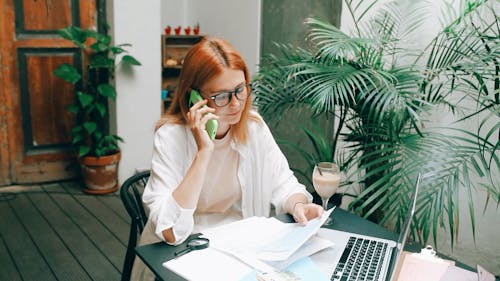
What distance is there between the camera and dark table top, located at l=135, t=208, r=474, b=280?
1183mm

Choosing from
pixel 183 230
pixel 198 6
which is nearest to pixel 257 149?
pixel 183 230

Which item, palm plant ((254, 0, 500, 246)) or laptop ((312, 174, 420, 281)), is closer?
laptop ((312, 174, 420, 281))

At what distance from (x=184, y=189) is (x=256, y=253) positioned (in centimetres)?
32

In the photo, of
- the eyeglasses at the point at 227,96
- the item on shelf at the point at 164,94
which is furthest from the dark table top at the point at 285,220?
the item on shelf at the point at 164,94

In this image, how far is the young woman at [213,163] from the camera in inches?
56.3

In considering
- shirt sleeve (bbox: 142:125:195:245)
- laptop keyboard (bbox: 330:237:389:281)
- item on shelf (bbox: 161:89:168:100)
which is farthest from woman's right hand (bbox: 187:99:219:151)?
item on shelf (bbox: 161:89:168:100)

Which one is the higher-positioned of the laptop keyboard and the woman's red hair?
the woman's red hair

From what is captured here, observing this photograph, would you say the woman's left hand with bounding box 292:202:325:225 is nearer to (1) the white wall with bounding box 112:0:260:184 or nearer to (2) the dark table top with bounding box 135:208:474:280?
(2) the dark table top with bounding box 135:208:474:280

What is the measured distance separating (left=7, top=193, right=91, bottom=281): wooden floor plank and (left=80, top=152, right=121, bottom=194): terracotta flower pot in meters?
0.44

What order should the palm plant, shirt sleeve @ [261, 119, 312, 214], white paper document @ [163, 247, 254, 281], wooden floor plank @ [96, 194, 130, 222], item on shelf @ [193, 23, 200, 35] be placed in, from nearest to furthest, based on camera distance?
white paper document @ [163, 247, 254, 281] → shirt sleeve @ [261, 119, 312, 214] → the palm plant → wooden floor plank @ [96, 194, 130, 222] → item on shelf @ [193, 23, 200, 35]

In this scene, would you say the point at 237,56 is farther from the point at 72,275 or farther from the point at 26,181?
the point at 26,181

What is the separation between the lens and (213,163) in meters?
1.72

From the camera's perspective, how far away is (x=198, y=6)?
4.86 meters

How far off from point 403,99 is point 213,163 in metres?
0.81
